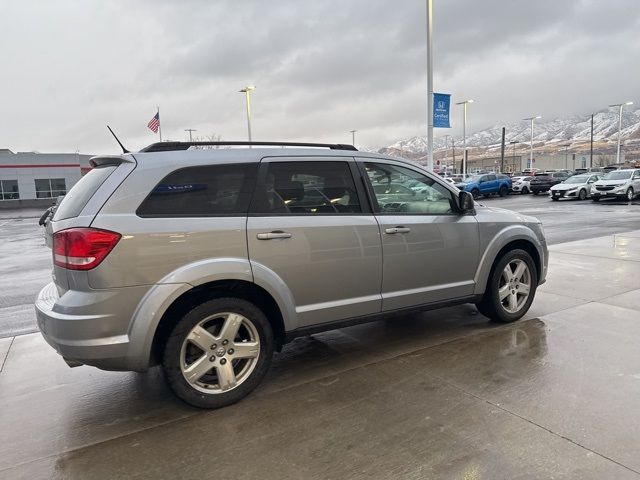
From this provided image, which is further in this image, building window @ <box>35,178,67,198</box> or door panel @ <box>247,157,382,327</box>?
building window @ <box>35,178,67,198</box>

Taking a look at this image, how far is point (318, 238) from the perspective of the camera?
3.80 meters

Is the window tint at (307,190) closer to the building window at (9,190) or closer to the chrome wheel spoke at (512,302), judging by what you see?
the chrome wheel spoke at (512,302)

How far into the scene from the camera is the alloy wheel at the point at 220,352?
340cm

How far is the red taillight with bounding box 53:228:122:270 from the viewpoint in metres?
3.10

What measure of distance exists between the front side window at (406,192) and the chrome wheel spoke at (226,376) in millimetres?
1797

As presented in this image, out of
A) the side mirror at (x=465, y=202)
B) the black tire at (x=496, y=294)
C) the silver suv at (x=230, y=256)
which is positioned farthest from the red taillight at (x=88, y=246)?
the black tire at (x=496, y=294)

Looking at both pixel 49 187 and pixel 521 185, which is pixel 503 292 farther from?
pixel 49 187

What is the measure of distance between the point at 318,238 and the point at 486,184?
33.0m

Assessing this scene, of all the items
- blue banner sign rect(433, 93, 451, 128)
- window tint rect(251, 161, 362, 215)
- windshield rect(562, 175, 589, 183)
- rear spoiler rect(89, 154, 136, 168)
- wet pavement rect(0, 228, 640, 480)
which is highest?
blue banner sign rect(433, 93, 451, 128)

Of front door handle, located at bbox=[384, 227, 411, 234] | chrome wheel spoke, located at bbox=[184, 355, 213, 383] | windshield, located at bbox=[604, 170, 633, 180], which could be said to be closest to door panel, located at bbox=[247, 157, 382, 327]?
front door handle, located at bbox=[384, 227, 411, 234]

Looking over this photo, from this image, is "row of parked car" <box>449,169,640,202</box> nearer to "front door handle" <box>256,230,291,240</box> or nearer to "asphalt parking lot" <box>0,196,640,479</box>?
"asphalt parking lot" <box>0,196,640,479</box>

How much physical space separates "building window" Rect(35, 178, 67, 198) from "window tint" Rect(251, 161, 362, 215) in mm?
49103

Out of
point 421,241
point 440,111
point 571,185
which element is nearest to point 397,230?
point 421,241

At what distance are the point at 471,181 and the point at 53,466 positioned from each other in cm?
3418
